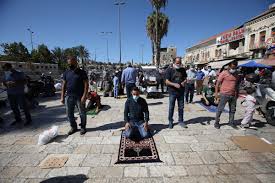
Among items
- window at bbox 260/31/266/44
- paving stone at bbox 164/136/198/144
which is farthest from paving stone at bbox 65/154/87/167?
window at bbox 260/31/266/44

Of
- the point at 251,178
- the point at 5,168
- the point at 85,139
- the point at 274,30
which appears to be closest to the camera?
the point at 251,178

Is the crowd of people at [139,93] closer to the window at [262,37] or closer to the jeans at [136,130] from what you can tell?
the jeans at [136,130]

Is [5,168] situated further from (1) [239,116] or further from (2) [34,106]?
(1) [239,116]

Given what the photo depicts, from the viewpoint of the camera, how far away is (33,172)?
10.4 feet

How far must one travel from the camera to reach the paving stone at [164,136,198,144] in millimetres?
4352

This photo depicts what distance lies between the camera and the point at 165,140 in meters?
4.45

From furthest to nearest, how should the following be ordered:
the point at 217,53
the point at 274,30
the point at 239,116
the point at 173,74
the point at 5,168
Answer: the point at 217,53 < the point at 274,30 < the point at 239,116 < the point at 173,74 < the point at 5,168

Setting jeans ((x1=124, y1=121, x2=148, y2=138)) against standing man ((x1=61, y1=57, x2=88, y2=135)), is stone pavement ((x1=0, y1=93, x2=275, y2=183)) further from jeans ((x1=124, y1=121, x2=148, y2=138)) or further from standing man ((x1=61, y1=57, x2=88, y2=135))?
standing man ((x1=61, y1=57, x2=88, y2=135))

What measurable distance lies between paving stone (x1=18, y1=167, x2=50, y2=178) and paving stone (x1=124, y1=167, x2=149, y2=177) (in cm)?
135

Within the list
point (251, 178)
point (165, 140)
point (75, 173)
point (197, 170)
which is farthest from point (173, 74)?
point (75, 173)

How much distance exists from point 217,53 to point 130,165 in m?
37.2

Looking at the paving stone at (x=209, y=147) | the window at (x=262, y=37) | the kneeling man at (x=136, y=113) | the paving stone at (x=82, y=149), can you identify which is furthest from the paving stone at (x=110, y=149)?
the window at (x=262, y=37)

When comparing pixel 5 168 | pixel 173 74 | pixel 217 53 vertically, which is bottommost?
pixel 5 168

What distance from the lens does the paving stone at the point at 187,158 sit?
136 inches
